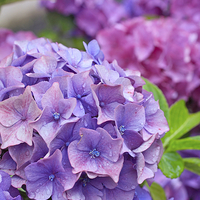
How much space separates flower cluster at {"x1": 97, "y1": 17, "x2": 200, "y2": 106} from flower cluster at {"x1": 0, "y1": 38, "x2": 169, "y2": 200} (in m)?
0.57

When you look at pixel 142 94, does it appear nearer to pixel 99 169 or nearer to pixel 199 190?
pixel 99 169

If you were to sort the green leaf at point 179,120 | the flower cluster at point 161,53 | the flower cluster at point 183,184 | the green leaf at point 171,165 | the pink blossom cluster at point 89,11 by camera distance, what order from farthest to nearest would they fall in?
1. the pink blossom cluster at point 89,11
2. the flower cluster at point 161,53
3. the flower cluster at point 183,184
4. the green leaf at point 179,120
5. the green leaf at point 171,165

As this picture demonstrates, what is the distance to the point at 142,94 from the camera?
1.41ft

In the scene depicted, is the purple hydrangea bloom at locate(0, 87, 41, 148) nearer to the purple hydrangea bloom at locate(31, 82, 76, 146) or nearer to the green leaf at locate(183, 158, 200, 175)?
the purple hydrangea bloom at locate(31, 82, 76, 146)

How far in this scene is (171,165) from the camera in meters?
0.53

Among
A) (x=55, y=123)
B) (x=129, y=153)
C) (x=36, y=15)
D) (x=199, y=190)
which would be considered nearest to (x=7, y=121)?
(x=55, y=123)

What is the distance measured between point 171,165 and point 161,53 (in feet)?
1.75

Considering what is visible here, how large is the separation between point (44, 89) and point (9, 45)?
715mm

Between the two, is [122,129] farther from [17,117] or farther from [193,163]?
[193,163]

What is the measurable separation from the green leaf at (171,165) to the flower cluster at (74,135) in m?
0.13

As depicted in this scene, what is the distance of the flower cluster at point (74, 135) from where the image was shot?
343 millimetres

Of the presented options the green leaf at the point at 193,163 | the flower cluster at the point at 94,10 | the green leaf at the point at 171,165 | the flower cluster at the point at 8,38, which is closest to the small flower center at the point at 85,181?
the green leaf at the point at 171,165

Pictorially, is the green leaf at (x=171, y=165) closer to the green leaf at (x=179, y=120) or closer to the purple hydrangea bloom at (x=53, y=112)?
the green leaf at (x=179, y=120)

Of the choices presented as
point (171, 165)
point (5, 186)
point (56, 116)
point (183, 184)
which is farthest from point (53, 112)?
point (183, 184)
